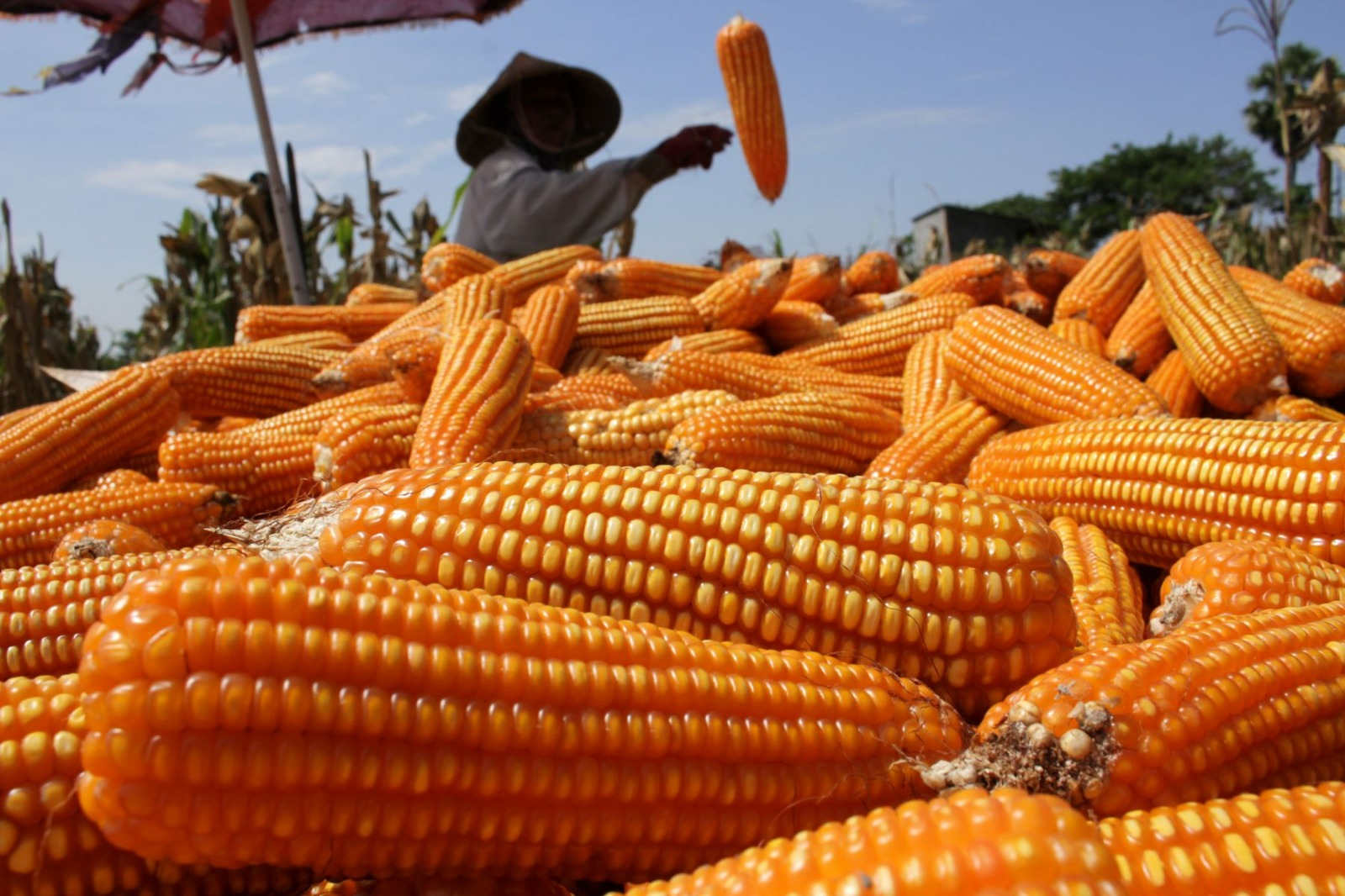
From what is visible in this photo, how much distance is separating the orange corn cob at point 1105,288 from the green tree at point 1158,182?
130ft

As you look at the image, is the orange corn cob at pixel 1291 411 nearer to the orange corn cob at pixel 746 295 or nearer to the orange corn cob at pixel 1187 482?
the orange corn cob at pixel 1187 482

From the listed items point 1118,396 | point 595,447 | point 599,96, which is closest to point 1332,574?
point 1118,396

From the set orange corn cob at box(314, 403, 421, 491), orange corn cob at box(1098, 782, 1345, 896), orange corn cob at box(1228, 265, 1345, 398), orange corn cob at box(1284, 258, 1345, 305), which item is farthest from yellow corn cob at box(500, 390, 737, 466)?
orange corn cob at box(1284, 258, 1345, 305)

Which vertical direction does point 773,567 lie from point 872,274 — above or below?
below

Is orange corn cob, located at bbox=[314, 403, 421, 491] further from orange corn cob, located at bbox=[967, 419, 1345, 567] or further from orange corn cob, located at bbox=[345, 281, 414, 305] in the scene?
orange corn cob, located at bbox=[345, 281, 414, 305]

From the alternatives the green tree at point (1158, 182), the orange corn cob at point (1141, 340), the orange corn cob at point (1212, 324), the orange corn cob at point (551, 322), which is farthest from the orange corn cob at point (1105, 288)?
the green tree at point (1158, 182)

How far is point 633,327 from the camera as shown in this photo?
4559 mm

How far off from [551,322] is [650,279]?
1128 millimetres

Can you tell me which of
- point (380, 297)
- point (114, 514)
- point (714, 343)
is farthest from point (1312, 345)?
point (380, 297)

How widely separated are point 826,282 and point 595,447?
2.74 m

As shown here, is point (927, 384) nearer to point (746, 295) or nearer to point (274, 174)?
point (746, 295)

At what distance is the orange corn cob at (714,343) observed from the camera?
13.8 ft

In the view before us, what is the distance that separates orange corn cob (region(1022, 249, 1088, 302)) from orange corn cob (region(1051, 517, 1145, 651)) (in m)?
3.32

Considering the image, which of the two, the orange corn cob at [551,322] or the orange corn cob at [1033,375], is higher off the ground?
the orange corn cob at [551,322]
